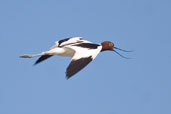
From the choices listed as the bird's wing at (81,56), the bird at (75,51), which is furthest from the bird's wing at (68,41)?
the bird's wing at (81,56)

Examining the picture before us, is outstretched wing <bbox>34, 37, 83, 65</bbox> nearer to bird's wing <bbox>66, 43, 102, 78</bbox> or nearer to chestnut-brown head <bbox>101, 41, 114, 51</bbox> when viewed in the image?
chestnut-brown head <bbox>101, 41, 114, 51</bbox>

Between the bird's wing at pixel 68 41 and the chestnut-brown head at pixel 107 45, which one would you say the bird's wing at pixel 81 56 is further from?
the chestnut-brown head at pixel 107 45

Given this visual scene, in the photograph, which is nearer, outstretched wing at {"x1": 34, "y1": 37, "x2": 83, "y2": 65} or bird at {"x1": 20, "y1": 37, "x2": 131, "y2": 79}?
bird at {"x1": 20, "y1": 37, "x2": 131, "y2": 79}

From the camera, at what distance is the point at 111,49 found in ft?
49.2

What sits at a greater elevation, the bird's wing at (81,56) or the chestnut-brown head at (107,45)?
the chestnut-brown head at (107,45)

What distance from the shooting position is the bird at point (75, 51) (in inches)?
445

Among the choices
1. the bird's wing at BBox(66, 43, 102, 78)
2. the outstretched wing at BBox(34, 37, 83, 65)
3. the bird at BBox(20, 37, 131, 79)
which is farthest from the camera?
the outstretched wing at BBox(34, 37, 83, 65)

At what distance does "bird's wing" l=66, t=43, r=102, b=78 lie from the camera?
11.0 metres

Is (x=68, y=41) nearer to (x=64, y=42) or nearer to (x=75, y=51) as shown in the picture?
(x=64, y=42)

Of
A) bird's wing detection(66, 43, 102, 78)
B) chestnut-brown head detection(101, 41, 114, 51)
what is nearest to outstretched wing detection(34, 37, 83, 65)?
chestnut-brown head detection(101, 41, 114, 51)

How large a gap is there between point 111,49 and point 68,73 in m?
4.40

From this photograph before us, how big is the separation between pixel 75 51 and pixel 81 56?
0.90 meters

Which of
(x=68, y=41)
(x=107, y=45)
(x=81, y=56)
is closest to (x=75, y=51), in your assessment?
(x=81, y=56)

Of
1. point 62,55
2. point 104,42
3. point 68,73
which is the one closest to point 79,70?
point 68,73
